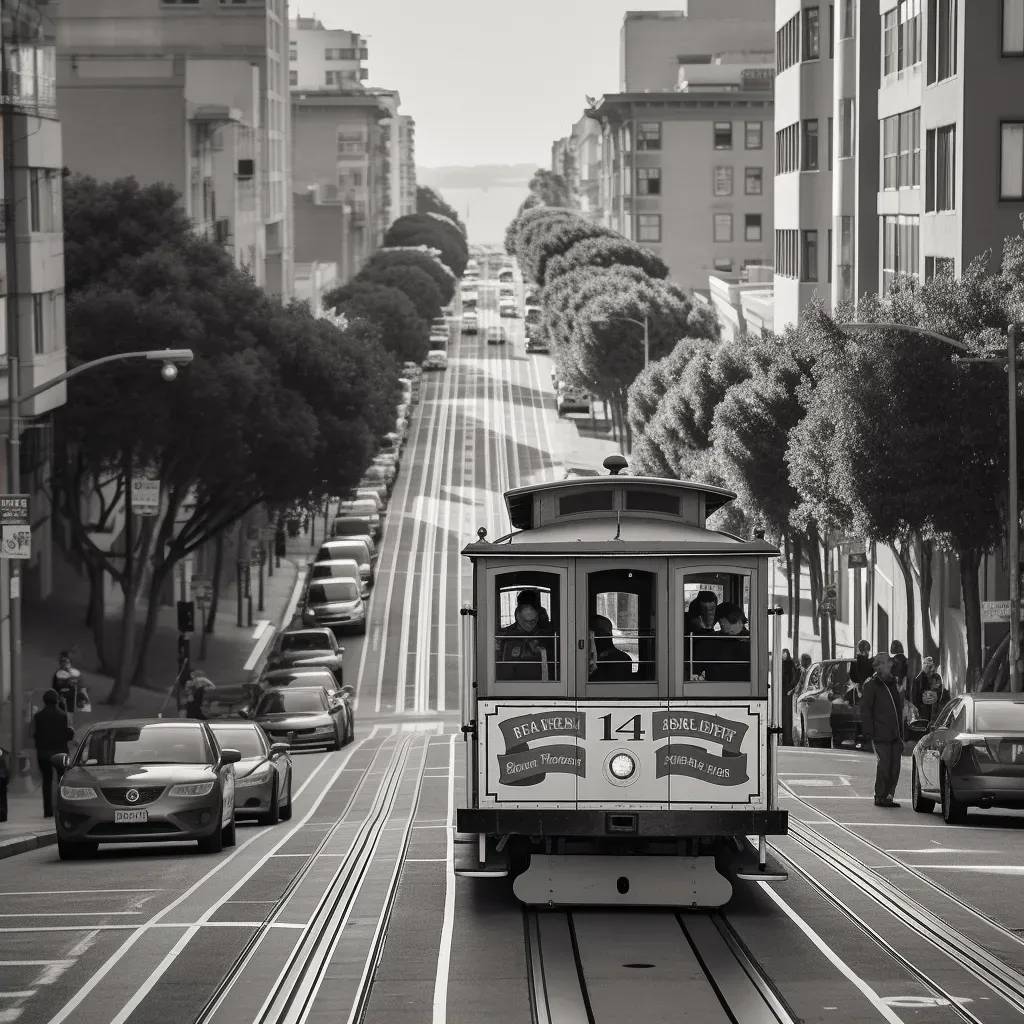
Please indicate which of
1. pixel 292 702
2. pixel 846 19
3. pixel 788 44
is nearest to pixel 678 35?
pixel 788 44

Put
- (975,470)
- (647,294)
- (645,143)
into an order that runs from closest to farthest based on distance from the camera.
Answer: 1. (975,470)
2. (647,294)
3. (645,143)

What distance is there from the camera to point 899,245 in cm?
4641

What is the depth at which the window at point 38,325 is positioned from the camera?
3653cm

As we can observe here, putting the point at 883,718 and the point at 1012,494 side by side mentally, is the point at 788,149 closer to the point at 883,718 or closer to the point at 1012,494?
the point at 1012,494

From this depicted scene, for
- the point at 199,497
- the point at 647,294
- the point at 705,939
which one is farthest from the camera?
the point at 647,294

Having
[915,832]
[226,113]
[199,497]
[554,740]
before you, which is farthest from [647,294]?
[554,740]

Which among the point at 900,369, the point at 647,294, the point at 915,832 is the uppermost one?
the point at 647,294

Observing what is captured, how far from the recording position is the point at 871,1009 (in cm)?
1052

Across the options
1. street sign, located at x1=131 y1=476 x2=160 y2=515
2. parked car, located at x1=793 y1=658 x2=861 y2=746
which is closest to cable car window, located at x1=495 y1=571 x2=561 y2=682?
parked car, located at x1=793 y1=658 x2=861 y2=746

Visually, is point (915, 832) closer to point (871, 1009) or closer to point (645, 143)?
point (871, 1009)

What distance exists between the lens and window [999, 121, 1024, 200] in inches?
1497

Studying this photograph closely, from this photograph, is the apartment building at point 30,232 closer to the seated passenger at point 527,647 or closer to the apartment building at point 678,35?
the seated passenger at point 527,647

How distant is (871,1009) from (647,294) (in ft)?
248

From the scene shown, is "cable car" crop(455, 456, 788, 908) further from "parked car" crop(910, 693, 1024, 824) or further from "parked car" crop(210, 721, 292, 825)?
"parked car" crop(210, 721, 292, 825)
